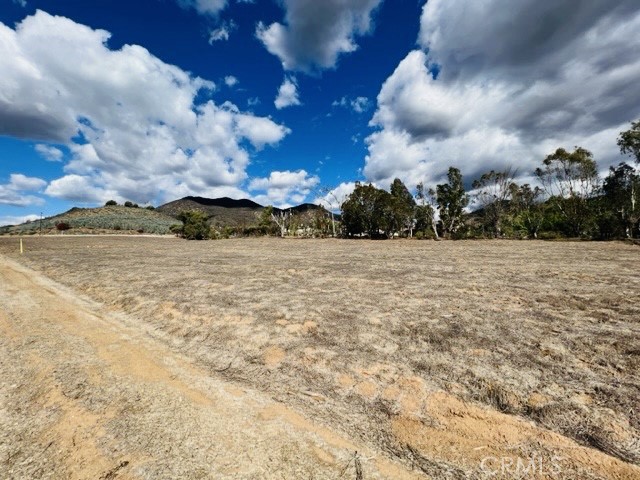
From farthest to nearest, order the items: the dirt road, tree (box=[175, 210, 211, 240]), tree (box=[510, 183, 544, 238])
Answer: tree (box=[175, 210, 211, 240]) → tree (box=[510, 183, 544, 238]) → the dirt road

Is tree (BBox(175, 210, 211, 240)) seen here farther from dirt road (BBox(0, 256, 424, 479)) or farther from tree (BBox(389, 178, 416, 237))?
dirt road (BBox(0, 256, 424, 479))

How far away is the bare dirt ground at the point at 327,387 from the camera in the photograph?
9.87 ft

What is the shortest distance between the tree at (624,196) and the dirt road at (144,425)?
43905mm

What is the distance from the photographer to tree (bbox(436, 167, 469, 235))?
50125 mm

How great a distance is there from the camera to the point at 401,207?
5106cm

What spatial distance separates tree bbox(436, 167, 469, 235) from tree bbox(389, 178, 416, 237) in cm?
498

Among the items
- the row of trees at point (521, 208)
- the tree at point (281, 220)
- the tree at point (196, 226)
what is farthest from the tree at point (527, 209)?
the tree at point (196, 226)

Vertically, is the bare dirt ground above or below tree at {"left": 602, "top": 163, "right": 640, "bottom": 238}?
below

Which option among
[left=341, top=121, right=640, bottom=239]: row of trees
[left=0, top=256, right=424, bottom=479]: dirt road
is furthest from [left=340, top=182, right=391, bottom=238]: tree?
[left=0, top=256, right=424, bottom=479]: dirt road

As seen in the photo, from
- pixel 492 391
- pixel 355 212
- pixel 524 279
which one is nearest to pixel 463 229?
pixel 355 212

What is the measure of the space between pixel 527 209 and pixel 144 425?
2675 inches

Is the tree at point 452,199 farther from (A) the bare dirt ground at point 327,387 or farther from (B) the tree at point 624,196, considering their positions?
(A) the bare dirt ground at point 327,387

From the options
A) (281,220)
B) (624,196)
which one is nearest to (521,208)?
(624,196)

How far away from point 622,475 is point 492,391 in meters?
1.43
